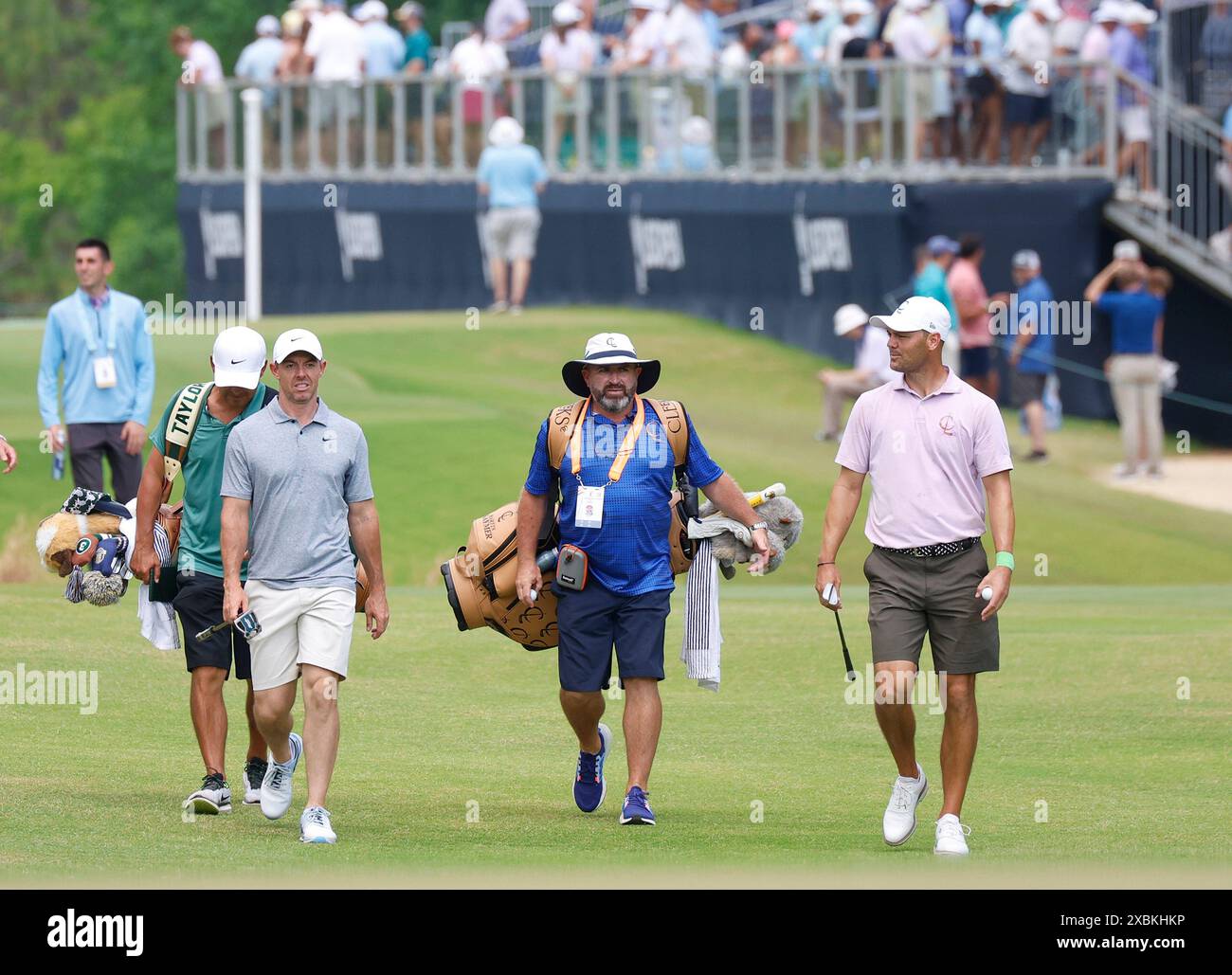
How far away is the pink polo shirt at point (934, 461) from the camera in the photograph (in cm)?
975

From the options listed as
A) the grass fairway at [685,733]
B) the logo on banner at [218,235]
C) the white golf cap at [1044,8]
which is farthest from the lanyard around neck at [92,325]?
the logo on banner at [218,235]

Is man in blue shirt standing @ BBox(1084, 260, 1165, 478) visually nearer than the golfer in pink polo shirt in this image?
No

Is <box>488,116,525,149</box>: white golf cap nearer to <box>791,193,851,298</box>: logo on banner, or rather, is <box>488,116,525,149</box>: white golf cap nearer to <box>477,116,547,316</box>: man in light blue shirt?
<box>477,116,547,316</box>: man in light blue shirt

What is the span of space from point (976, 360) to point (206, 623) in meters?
16.4

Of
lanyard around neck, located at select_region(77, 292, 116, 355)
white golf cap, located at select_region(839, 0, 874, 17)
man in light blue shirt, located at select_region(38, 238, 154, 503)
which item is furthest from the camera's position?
white golf cap, located at select_region(839, 0, 874, 17)

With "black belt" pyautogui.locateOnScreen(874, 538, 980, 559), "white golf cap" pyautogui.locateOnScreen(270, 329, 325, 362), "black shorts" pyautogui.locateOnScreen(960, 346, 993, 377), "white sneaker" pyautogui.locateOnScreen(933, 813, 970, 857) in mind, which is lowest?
"white sneaker" pyautogui.locateOnScreen(933, 813, 970, 857)

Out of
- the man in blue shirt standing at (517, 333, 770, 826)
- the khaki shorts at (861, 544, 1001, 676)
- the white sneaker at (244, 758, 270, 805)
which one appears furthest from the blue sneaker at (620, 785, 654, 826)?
the white sneaker at (244, 758, 270, 805)

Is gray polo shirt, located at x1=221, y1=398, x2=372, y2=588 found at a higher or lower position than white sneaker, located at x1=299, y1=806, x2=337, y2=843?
higher

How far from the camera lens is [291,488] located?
32.0ft

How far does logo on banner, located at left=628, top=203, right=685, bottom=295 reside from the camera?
30875mm

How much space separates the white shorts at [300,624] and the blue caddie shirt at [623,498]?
0.97 m

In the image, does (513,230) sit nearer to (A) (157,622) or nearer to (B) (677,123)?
(B) (677,123)

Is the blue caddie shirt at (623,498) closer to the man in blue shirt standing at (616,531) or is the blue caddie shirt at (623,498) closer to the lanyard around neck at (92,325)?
the man in blue shirt standing at (616,531)

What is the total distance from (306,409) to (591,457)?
1168 millimetres
